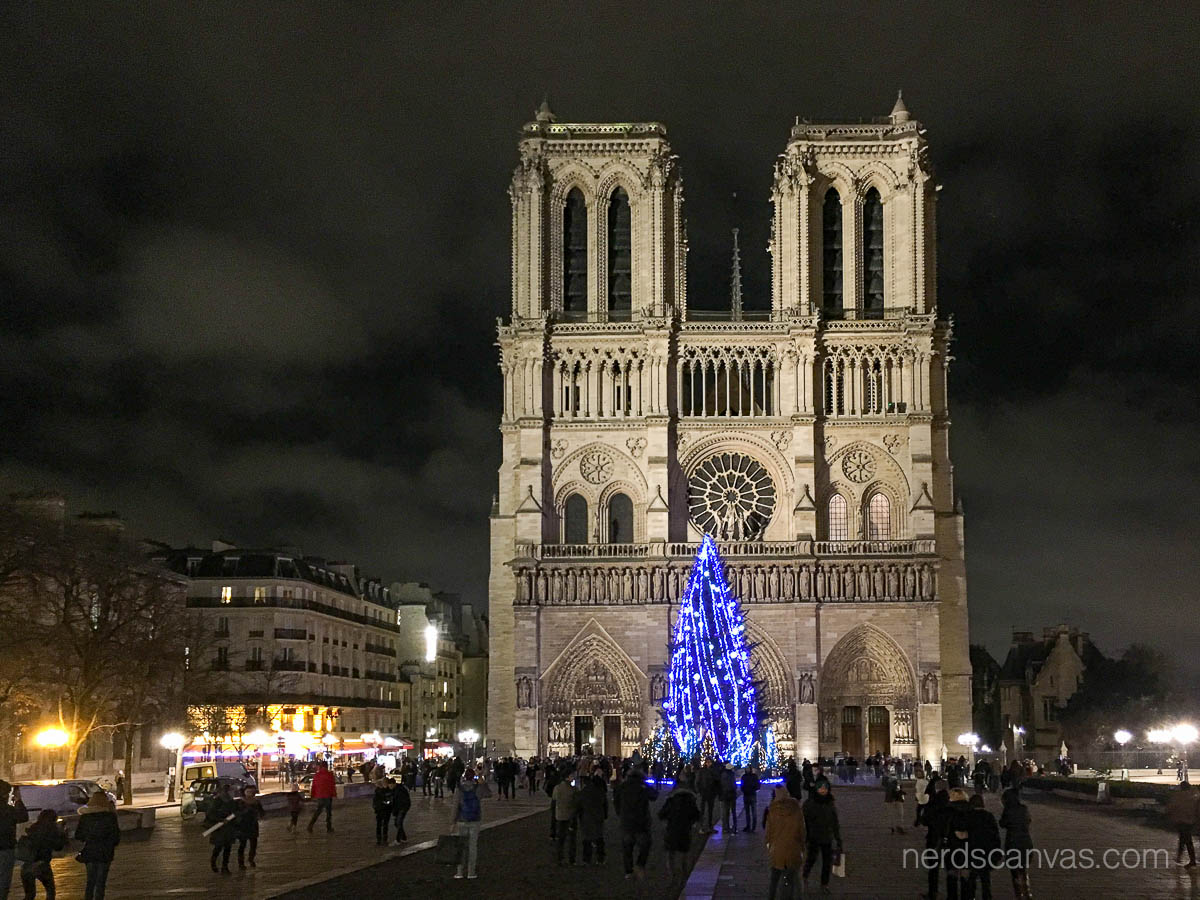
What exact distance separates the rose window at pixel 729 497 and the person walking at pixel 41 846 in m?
49.4

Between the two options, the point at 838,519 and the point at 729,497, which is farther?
the point at 729,497

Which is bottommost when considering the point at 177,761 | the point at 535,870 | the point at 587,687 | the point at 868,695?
the point at 535,870

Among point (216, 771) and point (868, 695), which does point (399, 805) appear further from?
point (868, 695)

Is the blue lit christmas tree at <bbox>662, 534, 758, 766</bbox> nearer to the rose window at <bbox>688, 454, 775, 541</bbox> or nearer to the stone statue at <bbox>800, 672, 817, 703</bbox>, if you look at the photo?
the stone statue at <bbox>800, 672, 817, 703</bbox>

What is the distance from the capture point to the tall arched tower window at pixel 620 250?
226 feet

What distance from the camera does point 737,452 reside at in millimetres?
66875

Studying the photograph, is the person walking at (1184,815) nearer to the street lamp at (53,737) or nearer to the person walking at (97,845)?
the person walking at (97,845)

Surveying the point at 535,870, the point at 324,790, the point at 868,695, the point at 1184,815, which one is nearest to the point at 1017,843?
the point at 1184,815

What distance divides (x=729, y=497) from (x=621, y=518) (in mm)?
4359

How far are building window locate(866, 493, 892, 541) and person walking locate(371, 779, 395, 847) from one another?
4082 cm

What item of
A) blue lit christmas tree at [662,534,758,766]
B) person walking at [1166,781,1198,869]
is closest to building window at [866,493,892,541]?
blue lit christmas tree at [662,534,758,766]

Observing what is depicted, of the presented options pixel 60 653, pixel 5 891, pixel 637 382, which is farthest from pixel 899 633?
pixel 5 891

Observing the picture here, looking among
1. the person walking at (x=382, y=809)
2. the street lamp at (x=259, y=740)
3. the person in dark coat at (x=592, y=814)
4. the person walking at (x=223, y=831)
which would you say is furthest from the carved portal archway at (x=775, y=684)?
the person walking at (x=223, y=831)

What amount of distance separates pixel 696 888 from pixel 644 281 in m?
48.4
